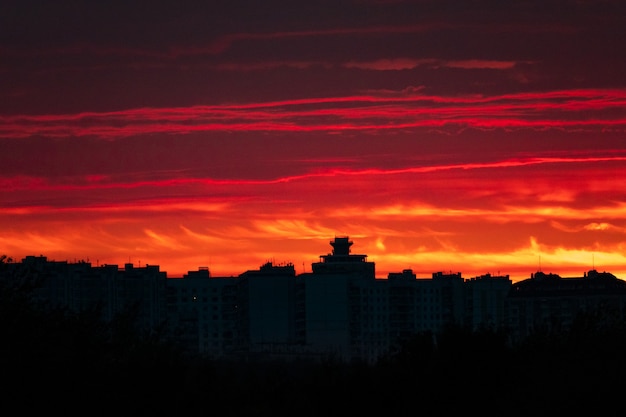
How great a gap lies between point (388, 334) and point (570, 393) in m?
124

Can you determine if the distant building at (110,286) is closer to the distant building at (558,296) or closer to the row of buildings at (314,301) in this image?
the row of buildings at (314,301)

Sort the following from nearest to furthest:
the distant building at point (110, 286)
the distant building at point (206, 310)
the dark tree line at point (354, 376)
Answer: the dark tree line at point (354, 376) < the distant building at point (110, 286) < the distant building at point (206, 310)

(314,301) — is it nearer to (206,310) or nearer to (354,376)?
(206,310)

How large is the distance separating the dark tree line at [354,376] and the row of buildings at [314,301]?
344 feet

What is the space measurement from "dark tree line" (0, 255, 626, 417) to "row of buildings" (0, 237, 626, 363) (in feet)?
344

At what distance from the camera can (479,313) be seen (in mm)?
170750

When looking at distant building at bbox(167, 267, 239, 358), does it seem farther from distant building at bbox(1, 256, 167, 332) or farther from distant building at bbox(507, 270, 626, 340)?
distant building at bbox(507, 270, 626, 340)

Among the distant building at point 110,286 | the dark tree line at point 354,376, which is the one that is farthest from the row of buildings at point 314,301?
the dark tree line at point 354,376

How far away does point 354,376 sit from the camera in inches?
1825

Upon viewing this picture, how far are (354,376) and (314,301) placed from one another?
380 feet

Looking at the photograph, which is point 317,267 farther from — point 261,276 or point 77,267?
point 77,267

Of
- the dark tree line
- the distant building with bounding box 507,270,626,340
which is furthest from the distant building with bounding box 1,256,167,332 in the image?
the dark tree line

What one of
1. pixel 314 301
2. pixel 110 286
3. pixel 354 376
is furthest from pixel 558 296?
pixel 354 376

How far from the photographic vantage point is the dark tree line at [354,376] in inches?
1359
